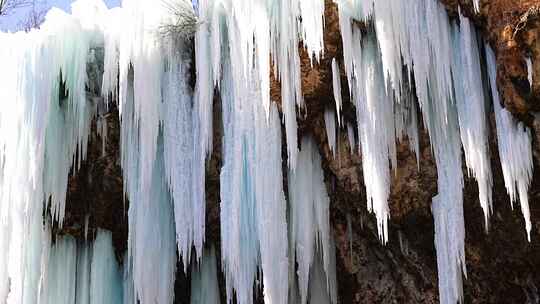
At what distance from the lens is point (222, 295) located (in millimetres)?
8445

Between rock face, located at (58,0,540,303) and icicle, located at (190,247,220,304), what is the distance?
0.22 m

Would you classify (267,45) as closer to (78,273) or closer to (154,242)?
(154,242)

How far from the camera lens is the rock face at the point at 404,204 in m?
5.93

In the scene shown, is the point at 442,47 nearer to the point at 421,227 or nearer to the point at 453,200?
the point at 453,200

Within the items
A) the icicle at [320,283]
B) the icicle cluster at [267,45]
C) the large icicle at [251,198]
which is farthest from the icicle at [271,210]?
the icicle at [320,283]

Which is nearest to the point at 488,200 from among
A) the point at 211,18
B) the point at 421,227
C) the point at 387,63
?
the point at 421,227

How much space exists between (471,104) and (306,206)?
2.02 metres

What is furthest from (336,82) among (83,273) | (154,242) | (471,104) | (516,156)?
(83,273)

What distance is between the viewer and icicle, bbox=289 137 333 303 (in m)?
7.46

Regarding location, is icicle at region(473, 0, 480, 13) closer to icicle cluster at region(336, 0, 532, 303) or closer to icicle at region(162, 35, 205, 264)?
icicle cluster at region(336, 0, 532, 303)

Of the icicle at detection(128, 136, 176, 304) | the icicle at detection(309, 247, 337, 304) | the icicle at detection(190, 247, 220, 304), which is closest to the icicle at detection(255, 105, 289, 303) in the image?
the icicle at detection(309, 247, 337, 304)

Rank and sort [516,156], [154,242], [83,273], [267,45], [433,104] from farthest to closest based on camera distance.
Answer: [83,273], [154,242], [267,45], [433,104], [516,156]

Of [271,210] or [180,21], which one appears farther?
[180,21]

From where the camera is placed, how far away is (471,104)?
6.29 m
